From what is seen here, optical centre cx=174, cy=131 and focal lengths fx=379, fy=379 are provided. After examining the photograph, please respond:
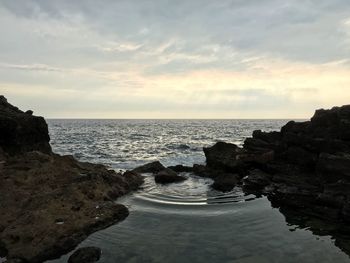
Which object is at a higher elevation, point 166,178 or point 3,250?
point 166,178

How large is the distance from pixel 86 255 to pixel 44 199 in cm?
469

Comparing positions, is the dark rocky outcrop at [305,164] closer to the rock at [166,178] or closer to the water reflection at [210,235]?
the water reflection at [210,235]

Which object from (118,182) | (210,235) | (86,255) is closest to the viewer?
(86,255)

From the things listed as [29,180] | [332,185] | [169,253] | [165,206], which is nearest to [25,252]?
[169,253]

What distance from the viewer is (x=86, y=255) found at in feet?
39.5

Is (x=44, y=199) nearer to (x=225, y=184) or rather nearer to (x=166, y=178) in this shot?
(x=166, y=178)

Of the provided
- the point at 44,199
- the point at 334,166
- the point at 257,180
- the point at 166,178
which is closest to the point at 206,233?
the point at 44,199

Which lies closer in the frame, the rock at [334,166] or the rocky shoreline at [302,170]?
the rocky shoreline at [302,170]

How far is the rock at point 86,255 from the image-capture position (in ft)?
38.8

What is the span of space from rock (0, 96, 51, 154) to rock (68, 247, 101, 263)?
43.7ft

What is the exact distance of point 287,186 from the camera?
22859 millimetres

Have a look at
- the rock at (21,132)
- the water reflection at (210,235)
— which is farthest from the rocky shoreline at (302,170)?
the rock at (21,132)

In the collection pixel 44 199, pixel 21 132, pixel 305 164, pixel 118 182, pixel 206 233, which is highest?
pixel 21 132

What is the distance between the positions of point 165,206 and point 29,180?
694 cm
